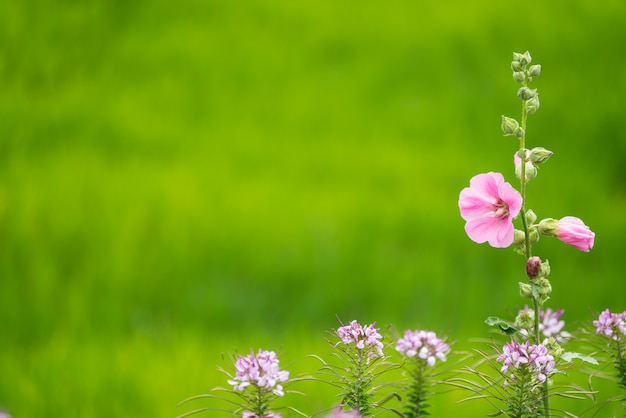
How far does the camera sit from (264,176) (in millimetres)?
4516

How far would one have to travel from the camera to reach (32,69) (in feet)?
17.0

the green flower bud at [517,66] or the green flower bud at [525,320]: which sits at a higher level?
the green flower bud at [517,66]

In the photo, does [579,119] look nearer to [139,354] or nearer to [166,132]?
[166,132]

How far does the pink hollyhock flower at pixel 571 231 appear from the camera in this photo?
1300mm

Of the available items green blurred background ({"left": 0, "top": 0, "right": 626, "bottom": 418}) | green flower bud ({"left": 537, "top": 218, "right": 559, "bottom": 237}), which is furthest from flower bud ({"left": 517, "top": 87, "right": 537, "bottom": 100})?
green blurred background ({"left": 0, "top": 0, "right": 626, "bottom": 418})

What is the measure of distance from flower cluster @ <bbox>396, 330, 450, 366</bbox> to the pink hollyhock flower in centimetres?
32

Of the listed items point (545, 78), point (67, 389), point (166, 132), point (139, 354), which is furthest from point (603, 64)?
point (67, 389)

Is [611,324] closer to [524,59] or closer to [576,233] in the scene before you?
[576,233]

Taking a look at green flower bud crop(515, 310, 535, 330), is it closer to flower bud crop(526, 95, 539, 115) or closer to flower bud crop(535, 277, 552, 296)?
flower bud crop(535, 277, 552, 296)

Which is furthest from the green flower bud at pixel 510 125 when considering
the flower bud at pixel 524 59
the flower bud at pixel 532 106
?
the flower bud at pixel 524 59

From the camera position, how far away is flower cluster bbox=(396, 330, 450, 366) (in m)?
1.14

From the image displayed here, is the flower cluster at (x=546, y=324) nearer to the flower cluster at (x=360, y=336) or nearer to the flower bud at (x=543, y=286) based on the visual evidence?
the flower bud at (x=543, y=286)

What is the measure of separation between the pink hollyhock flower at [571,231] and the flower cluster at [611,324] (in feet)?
0.44

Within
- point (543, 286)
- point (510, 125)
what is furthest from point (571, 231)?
point (510, 125)
